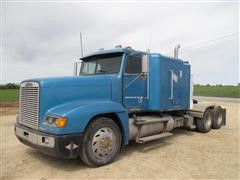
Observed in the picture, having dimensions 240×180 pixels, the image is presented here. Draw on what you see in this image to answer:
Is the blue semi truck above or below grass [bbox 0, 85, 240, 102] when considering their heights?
above

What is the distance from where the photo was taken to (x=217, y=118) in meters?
10.7

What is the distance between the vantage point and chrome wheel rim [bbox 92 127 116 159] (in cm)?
538

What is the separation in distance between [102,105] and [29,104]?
1.67 meters

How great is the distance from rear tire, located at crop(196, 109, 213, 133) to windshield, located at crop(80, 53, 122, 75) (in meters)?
4.95

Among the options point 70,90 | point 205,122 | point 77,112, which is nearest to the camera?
point 77,112

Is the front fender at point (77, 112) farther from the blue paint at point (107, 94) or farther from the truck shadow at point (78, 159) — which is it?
the truck shadow at point (78, 159)

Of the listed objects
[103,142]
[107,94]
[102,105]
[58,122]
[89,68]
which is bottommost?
[103,142]

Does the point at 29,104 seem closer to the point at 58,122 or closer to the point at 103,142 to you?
the point at 58,122

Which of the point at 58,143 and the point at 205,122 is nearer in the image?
the point at 58,143

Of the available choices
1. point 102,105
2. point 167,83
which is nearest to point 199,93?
point 167,83

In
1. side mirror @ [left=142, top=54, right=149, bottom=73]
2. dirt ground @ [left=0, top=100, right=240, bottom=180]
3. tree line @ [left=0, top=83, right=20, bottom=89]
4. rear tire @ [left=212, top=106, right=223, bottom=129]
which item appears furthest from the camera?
tree line @ [left=0, top=83, right=20, bottom=89]

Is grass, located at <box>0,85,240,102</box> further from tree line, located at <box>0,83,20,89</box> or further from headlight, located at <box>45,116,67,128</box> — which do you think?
headlight, located at <box>45,116,67,128</box>

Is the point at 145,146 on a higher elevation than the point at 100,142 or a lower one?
lower

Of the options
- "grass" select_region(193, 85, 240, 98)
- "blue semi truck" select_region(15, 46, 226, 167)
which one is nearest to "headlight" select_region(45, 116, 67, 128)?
"blue semi truck" select_region(15, 46, 226, 167)
